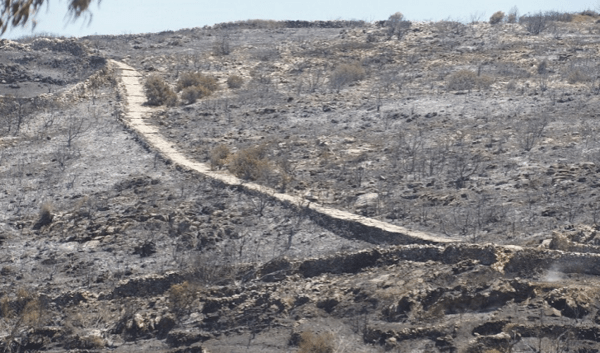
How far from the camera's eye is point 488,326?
44.7 ft

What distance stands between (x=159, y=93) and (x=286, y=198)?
905cm

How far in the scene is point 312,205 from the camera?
19.2 m

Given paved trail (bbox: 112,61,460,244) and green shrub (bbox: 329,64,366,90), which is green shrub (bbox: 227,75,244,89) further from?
green shrub (bbox: 329,64,366,90)

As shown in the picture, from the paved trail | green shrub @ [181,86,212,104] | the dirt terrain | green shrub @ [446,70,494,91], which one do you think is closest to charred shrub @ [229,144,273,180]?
the dirt terrain

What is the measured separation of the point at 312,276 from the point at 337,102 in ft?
33.1

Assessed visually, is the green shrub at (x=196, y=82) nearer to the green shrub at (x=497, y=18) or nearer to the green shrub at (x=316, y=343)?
the green shrub at (x=497, y=18)

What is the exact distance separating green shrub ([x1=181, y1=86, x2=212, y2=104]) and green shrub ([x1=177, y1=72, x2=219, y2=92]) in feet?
1.41

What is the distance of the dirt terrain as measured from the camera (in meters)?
14.8

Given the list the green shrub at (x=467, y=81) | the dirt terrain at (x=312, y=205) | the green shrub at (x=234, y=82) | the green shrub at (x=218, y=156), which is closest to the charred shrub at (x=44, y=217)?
the dirt terrain at (x=312, y=205)

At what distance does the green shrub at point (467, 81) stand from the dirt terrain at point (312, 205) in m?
0.08

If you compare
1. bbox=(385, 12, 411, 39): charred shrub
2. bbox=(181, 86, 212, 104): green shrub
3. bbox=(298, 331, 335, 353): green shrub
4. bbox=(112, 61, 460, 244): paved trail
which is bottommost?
bbox=(298, 331, 335, 353): green shrub

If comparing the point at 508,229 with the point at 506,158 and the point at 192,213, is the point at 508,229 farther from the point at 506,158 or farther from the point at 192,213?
the point at 192,213

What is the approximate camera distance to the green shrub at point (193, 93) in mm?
27375

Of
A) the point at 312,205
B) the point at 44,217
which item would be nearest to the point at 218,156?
the point at 312,205
